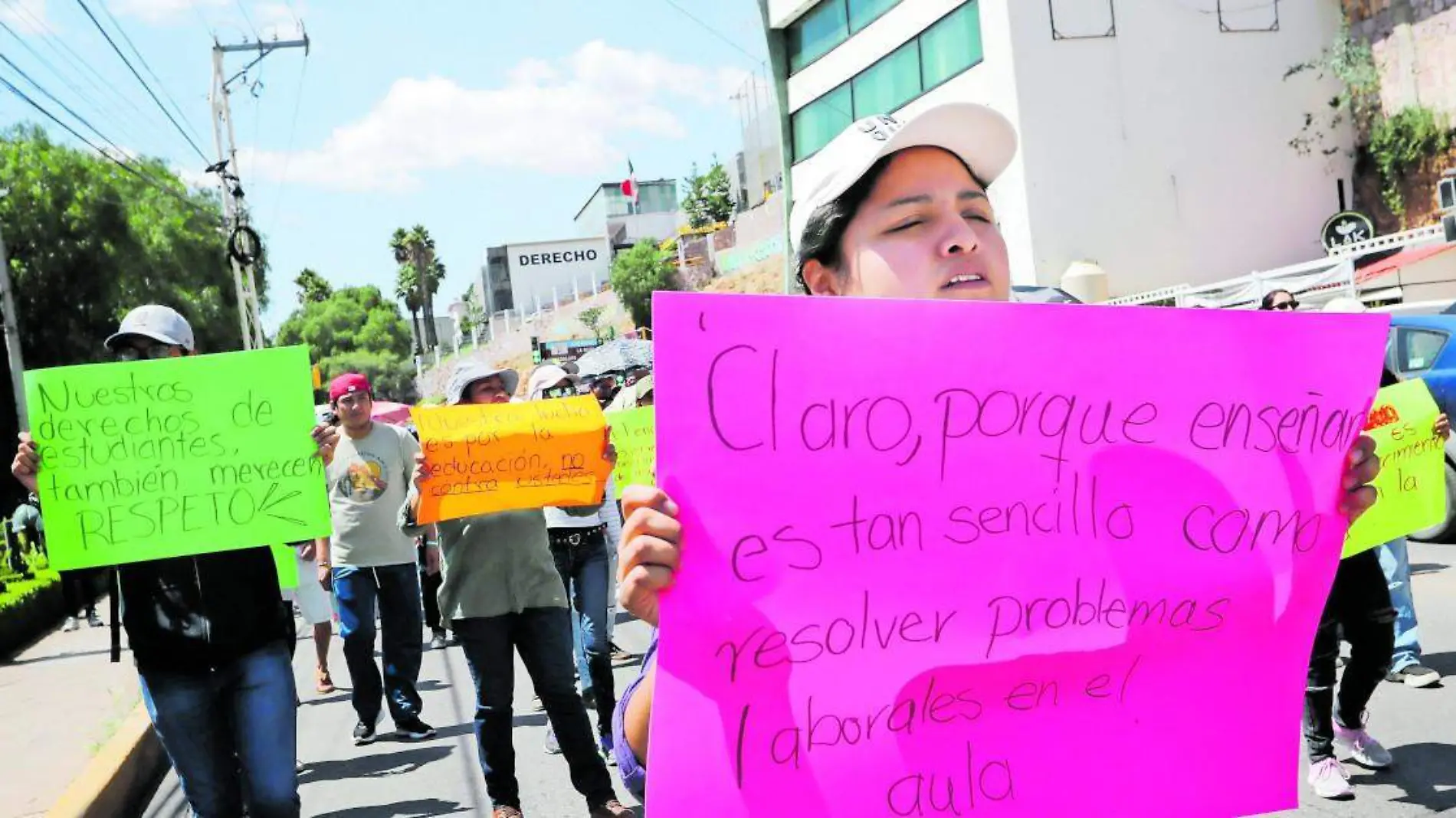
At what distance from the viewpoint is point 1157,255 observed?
85.3ft

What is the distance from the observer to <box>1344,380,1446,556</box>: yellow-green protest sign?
4047 mm

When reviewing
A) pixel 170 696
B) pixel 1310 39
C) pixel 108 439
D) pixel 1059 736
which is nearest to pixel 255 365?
pixel 108 439

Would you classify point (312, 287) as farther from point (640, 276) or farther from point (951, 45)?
point (951, 45)

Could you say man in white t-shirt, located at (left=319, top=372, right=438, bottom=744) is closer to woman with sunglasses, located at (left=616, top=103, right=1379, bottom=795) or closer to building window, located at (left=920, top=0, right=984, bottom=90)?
woman with sunglasses, located at (left=616, top=103, right=1379, bottom=795)

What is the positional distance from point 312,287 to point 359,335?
39.1 ft

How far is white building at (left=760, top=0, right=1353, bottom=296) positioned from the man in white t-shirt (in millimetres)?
20348

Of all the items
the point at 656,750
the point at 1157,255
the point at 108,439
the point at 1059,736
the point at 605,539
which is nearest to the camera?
the point at 656,750

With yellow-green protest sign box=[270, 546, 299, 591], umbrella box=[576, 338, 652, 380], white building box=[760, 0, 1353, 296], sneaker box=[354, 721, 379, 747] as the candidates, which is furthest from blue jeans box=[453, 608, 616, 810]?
white building box=[760, 0, 1353, 296]

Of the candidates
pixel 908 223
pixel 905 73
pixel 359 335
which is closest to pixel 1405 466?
pixel 908 223

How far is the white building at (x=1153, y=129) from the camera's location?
25312 mm

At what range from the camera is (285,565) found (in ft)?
12.6

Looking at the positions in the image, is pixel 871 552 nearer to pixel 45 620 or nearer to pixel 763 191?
pixel 45 620

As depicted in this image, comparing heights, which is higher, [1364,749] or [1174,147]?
[1174,147]

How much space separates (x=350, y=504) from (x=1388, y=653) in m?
5.09
